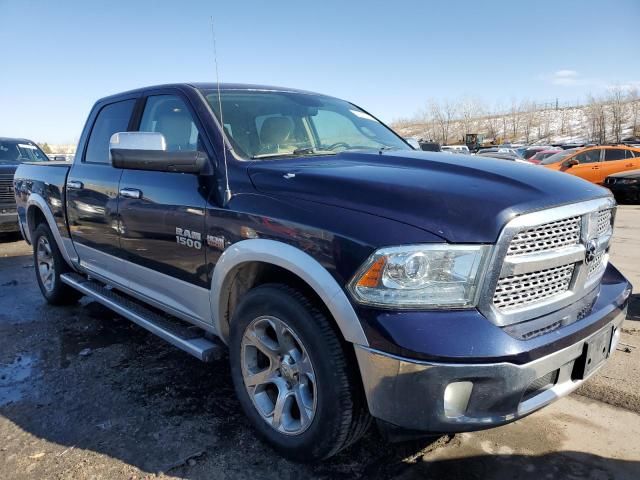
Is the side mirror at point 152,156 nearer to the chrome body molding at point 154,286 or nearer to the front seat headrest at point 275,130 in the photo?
the front seat headrest at point 275,130

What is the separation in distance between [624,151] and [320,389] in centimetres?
1702

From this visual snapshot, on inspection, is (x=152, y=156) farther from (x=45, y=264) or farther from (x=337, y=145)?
(x=45, y=264)

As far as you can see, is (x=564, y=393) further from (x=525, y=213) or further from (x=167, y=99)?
(x=167, y=99)

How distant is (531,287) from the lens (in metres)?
2.11


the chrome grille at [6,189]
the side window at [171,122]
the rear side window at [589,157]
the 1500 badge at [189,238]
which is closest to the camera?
the 1500 badge at [189,238]

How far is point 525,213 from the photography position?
201 cm

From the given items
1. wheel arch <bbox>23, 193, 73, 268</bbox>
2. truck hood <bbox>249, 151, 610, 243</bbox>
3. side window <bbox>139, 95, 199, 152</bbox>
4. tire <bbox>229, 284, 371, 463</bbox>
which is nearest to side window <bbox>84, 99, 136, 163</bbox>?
side window <bbox>139, 95, 199, 152</bbox>

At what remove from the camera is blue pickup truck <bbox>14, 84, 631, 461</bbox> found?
76.1 inches

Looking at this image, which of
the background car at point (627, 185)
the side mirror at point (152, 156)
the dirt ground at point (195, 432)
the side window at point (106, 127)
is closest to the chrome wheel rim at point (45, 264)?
the dirt ground at point (195, 432)

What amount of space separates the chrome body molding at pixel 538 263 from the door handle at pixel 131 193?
233 cm

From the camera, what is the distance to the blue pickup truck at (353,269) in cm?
193

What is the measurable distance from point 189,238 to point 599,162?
16.2 meters

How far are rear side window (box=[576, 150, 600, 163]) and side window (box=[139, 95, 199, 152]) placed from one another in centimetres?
1574

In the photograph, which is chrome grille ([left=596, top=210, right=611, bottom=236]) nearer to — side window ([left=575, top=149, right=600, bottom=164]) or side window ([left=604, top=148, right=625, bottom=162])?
side window ([left=575, top=149, right=600, bottom=164])
